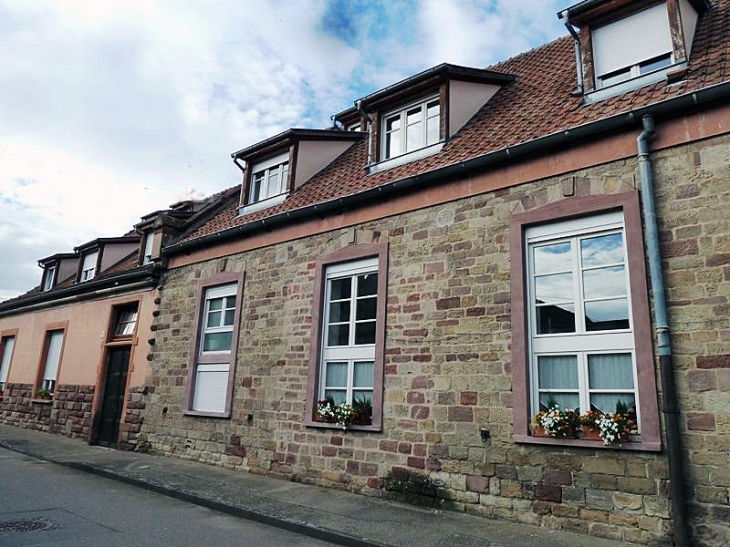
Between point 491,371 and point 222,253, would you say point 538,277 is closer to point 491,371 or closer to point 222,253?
point 491,371

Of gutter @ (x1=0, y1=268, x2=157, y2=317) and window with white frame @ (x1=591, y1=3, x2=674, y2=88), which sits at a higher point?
window with white frame @ (x1=591, y1=3, x2=674, y2=88)

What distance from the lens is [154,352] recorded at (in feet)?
40.2

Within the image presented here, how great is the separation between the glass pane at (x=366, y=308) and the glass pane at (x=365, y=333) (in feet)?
0.38

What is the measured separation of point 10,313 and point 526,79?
1820 cm

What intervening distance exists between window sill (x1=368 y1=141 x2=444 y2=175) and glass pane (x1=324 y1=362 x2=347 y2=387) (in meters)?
3.36

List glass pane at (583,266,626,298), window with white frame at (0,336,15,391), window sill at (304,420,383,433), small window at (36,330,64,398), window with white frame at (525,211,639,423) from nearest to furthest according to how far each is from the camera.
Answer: window with white frame at (525,211,639,423) → glass pane at (583,266,626,298) → window sill at (304,420,383,433) → small window at (36,330,64,398) → window with white frame at (0,336,15,391)

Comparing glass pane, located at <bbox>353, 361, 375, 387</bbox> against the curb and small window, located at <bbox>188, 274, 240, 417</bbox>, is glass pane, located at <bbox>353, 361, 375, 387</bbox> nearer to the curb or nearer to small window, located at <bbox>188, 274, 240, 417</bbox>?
the curb

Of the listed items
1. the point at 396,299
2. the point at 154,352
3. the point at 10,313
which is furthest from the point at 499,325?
the point at 10,313

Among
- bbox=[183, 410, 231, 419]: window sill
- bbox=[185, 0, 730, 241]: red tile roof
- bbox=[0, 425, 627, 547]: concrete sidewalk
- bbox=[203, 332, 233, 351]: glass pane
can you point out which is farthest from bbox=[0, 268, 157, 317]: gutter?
bbox=[0, 425, 627, 547]: concrete sidewalk

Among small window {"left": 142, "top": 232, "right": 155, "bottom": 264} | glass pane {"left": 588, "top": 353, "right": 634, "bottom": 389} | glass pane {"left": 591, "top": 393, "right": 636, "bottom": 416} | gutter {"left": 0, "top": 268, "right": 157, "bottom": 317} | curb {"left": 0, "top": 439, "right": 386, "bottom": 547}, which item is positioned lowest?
curb {"left": 0, "top": 439, "right": 386, "bottom": 547}

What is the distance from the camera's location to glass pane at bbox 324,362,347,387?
878 cm

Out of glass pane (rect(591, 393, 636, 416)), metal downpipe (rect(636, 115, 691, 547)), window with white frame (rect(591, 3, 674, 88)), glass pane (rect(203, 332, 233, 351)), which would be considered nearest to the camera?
metal downpipe (rect(636, 115, 691, 547))

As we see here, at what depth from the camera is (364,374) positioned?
848cm

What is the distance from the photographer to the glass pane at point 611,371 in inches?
238
